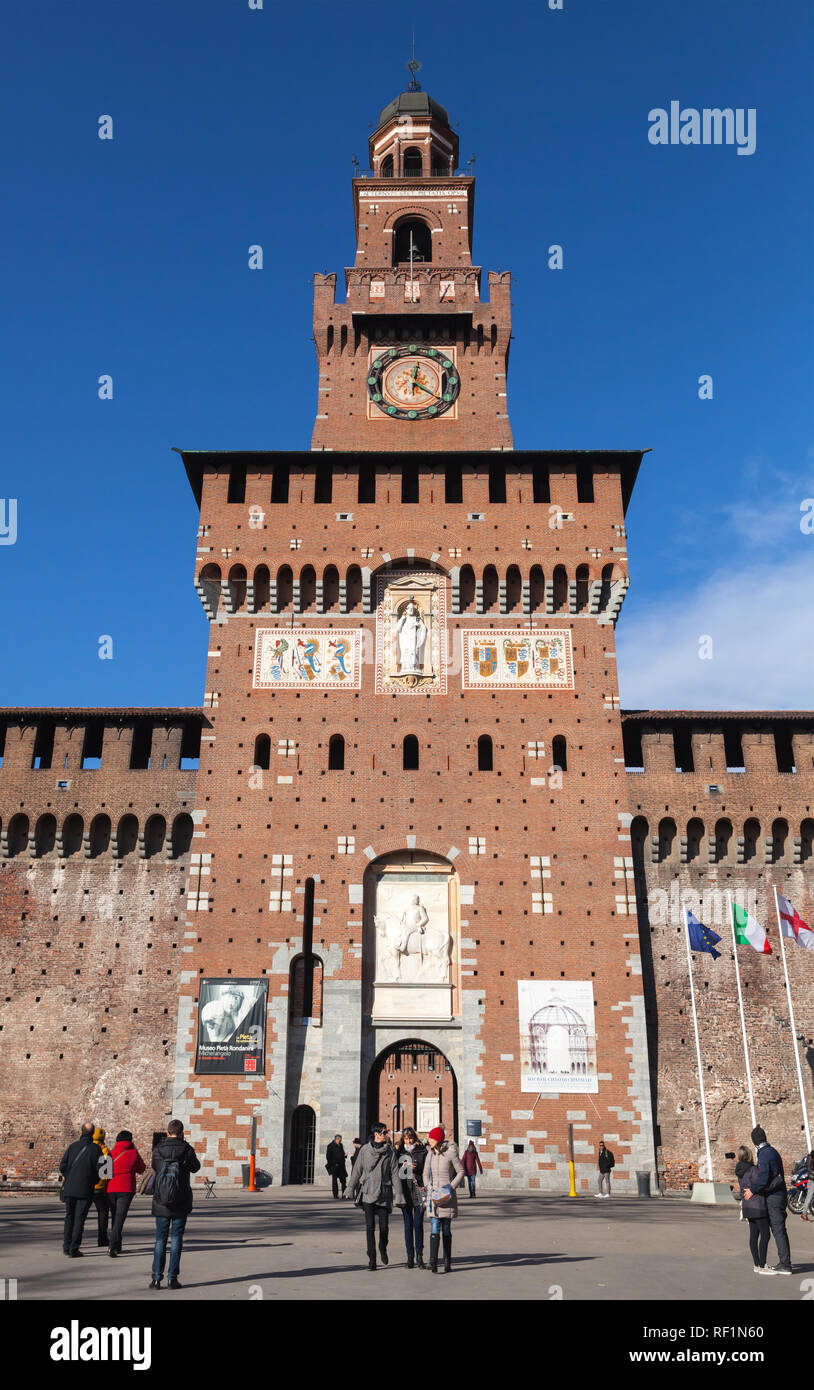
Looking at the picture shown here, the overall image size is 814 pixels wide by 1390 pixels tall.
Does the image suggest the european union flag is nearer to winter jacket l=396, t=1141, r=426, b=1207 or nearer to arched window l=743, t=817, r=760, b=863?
arched window l=743, t=817, r=760, b=863

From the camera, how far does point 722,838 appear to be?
93.7 ft

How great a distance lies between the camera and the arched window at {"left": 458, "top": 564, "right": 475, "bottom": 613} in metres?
29.2

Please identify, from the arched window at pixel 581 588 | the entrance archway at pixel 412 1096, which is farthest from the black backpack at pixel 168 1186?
the entrance archway at pixel 412 1096

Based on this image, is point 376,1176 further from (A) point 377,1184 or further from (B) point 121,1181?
(B) point 121,1181

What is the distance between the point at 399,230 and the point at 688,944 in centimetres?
2452

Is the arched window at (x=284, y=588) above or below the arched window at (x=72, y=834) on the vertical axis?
above

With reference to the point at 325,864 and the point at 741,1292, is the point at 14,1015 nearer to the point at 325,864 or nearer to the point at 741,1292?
the point at 325,864

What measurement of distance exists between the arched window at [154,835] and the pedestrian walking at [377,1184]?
1696 centimetres

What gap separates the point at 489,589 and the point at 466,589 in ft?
2.01

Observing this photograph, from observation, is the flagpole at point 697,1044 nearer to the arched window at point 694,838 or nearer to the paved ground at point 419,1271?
the arched window at point 694,838

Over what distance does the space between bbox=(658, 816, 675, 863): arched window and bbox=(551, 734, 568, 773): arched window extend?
3088mm

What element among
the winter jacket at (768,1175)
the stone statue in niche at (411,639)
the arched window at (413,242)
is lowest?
the winter jacket at (768,1175)

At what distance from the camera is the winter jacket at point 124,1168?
12016 millimetres

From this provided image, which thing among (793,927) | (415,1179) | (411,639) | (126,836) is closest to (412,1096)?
(126,836)
